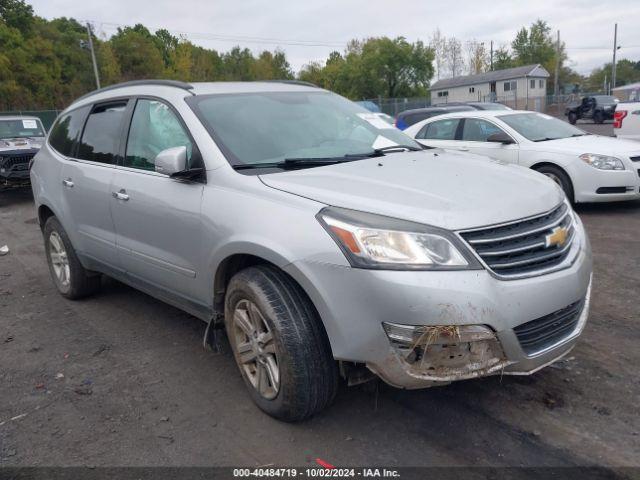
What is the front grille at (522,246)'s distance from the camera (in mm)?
2523

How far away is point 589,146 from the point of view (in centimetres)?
777

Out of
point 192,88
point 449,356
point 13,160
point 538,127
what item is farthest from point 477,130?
point 13,160

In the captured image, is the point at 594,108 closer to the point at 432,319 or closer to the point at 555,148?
the point at 555,148

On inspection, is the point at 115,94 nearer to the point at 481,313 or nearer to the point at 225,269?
the point at 225,269

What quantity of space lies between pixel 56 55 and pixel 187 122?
5259 cm

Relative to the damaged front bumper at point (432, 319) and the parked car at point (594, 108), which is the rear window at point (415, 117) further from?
the parked car at point (594, 108)

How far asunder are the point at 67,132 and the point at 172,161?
2412 mm

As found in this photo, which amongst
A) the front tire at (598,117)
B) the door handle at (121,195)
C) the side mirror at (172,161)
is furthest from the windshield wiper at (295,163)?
the front tire at (598,117)

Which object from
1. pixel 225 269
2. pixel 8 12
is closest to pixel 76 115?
pixel 225 269

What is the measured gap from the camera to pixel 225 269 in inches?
126

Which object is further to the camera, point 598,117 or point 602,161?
point 598,117

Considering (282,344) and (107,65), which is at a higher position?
(107,65)

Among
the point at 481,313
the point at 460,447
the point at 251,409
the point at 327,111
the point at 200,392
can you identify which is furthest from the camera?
the point at 327,111

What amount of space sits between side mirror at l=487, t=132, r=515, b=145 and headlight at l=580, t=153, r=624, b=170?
1.10 metres
